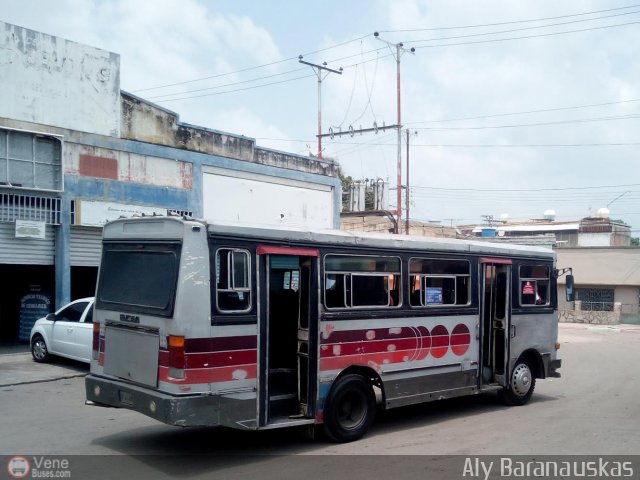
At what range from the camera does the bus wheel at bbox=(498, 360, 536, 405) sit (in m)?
11.4

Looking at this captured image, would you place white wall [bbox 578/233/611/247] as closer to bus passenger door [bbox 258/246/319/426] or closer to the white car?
the white car

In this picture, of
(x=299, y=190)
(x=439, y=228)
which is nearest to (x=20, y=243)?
(x=299, y=190)

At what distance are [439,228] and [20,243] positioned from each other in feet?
101

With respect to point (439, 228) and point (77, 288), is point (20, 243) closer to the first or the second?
point (77, 288)

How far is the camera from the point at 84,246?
17625 mm

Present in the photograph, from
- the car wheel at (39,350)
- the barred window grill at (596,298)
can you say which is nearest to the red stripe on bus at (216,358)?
the car wheel at (39,350)

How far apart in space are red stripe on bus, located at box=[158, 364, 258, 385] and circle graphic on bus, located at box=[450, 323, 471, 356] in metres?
3.80

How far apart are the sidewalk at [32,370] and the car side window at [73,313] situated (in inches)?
43.0

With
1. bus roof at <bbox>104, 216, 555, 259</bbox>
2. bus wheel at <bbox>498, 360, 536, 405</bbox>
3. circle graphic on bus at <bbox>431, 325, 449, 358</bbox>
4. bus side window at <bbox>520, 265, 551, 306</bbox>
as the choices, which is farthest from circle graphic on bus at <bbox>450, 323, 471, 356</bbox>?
bus side window at <bbox>520, 265, 551, 306</bbox>

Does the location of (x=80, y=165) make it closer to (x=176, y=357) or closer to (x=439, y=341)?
(x=439, y=341)

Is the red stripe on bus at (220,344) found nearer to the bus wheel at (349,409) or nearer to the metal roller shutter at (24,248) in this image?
the bus wheel at (349,409)

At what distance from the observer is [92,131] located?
17.5 m

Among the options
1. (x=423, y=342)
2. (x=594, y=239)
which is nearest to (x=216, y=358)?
(x=423, y=342)

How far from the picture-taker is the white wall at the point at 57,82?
1612 centimetres
